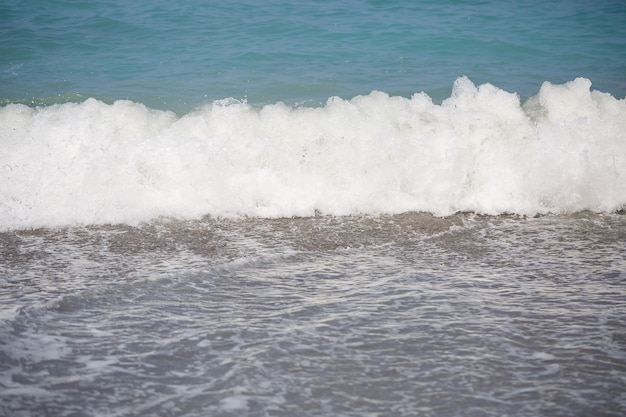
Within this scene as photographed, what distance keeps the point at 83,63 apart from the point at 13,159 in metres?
4.16

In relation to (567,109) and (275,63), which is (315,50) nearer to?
(275,63)

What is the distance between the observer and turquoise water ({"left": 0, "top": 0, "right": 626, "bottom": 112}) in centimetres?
896

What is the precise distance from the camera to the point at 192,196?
5793 mm

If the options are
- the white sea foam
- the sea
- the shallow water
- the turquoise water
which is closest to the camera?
the shallow water

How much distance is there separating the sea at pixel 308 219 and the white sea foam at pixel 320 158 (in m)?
0.02

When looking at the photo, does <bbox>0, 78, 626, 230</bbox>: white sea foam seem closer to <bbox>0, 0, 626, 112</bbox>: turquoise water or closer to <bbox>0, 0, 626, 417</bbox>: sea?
<bbox>0, 0, 626, 417</bbox>: sea

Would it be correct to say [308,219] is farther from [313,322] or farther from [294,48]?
[294,48]

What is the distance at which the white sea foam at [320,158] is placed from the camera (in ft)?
18.8

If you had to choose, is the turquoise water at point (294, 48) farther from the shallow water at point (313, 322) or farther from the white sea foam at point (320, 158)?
the shallow water at point (313, 322)

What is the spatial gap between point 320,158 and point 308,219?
2.77 feet

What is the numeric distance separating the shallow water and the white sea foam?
0.61 metres

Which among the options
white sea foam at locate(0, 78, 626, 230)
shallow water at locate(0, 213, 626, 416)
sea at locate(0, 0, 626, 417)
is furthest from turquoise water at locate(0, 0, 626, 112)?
shallow water at locate(0, 213, 626, 416)

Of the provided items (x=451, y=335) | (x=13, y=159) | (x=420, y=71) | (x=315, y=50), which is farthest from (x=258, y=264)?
(x=315, y=50)

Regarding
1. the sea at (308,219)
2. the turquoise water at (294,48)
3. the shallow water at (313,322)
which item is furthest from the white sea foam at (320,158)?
the turquoise water at (294,48)
